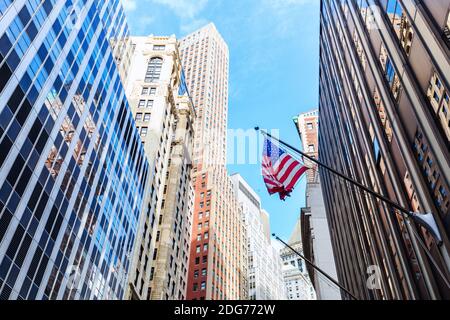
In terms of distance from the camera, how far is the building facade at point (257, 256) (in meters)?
142

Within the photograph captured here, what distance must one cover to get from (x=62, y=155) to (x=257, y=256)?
401ft

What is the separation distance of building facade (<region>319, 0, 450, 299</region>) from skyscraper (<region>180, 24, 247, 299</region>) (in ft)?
237

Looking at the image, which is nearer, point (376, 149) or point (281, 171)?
point (281, 171)

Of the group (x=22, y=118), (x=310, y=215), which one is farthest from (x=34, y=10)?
(x=310, y=215)

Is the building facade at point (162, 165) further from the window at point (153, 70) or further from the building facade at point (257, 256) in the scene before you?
the building facade at point (257, 256)

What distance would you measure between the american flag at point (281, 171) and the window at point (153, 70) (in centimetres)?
7541

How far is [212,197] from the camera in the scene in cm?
12125

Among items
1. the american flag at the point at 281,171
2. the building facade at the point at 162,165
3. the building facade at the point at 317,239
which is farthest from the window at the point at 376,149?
the building facade at the point at 162,165

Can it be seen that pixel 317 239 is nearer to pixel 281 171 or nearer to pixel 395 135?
pixel 395 135

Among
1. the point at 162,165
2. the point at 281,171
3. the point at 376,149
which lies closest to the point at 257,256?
the point at 162,165

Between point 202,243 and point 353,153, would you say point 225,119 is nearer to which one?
point 202,243

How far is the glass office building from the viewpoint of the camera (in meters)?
30.5

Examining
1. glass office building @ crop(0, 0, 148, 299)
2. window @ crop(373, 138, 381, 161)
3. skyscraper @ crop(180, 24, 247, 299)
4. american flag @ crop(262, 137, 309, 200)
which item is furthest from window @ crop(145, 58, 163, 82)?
american flag @ crop(262, 137, 309, 200)

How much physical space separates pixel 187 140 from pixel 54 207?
223 feet
